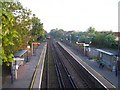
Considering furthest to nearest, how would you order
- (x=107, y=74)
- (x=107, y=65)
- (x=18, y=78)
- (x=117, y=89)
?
1. (x=107, y=65)
2. (x=107, y=74)
3. (x=18, y=78)
4. (x=117, y=89)

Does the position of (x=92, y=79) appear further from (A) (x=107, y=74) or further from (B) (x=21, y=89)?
(B) (x=21, y=89)

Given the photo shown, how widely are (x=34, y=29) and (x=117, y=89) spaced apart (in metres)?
46.8

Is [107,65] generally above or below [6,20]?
below

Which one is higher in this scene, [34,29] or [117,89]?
[34,29]

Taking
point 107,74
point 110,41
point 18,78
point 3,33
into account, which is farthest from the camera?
point 110,41

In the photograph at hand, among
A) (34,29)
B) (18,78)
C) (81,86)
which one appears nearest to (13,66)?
(18,78)

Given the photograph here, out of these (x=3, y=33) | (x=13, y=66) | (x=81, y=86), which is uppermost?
(x=3, y=33)

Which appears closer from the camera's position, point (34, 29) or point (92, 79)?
point (92, 79)

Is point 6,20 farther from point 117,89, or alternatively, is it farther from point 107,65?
point 107,65

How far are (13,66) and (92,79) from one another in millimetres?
6354

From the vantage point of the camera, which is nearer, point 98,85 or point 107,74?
point 98,85

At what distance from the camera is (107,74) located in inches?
907

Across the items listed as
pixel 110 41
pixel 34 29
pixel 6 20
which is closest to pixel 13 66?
pixel 6 20

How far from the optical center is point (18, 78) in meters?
21.3
